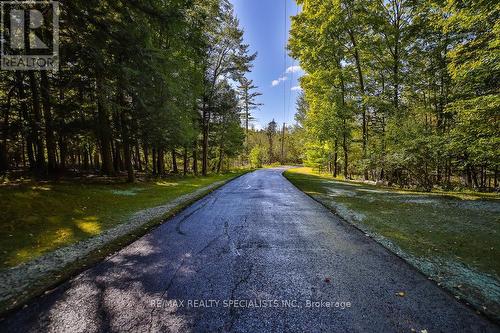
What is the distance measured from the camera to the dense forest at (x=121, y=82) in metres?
6.32

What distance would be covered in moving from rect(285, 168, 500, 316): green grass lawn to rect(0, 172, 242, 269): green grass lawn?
6.71m

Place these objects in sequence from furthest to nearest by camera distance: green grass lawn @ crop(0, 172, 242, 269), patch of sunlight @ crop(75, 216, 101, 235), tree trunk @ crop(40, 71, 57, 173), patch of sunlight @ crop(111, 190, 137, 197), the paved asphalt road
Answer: tree trunk @ crop(40, 71, 57, 173), patch of sunlight @ crop(111, 190, 137, 197), patch of sunlight @ crop(75, 216, 101, 235), green grass lawn @ crop(0, 172, 242, 269), the paved asphalt road

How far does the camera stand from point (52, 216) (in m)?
6.81

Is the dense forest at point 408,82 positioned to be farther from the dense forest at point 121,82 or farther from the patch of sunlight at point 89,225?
the patch of sunlight at point 89,225

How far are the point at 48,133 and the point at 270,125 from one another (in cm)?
6802

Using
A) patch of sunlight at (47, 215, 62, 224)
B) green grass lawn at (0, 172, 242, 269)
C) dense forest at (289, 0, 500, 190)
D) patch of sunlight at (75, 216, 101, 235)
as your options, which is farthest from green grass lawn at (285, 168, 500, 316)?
patch of sunlight at (47, 215, 62, 224)

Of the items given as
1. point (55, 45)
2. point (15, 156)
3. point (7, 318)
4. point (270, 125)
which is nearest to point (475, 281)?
point (7, 318)

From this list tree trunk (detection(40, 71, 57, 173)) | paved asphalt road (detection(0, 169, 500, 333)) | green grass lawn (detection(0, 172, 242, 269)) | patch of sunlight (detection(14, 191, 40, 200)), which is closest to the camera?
paved asphalt road (detection(0, 169, 500, 333))

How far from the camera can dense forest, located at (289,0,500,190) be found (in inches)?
341

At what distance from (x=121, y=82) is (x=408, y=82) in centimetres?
1797

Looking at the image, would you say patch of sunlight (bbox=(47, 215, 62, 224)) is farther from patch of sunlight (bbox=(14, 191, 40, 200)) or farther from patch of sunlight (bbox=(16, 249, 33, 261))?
patch of sunlight (bbox=(16, 249, 33, 261))

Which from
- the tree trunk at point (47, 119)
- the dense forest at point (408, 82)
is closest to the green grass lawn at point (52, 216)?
the tree trunk at point (47, 119)

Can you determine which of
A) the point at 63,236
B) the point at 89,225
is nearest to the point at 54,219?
the point at 89,225

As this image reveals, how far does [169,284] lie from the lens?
3369 mm
